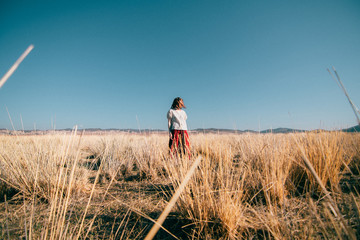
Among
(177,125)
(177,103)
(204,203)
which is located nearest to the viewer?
(204,203)

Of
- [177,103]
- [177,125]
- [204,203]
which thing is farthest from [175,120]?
[204,203]

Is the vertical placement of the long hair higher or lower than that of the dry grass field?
higher

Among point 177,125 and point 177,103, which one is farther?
point 177,103

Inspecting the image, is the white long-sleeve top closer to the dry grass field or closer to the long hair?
the long hair

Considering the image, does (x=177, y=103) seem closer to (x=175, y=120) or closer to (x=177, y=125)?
(x=175, y=120)

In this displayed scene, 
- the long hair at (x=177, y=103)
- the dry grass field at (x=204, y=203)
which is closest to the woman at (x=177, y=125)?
the long hair at (x=177, y=103)

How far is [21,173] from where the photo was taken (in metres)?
1.78

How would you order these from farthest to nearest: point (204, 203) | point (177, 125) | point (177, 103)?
point (177, 103) → point (177, 125) → point (204, 203)

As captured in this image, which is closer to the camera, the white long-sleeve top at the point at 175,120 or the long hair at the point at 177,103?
the white long-sleeve top at the point at 175,120

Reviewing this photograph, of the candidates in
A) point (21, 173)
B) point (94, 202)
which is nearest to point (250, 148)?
point (94, 202)

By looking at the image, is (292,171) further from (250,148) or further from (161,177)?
(161,177)

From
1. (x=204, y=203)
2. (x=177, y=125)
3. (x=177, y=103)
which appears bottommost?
(x=204, y=203)

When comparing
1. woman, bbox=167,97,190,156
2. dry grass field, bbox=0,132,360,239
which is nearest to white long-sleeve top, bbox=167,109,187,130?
woman, bbox=167,97,190,156

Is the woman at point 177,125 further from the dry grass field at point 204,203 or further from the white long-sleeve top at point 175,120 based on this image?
the dry grass field at point 204,203
